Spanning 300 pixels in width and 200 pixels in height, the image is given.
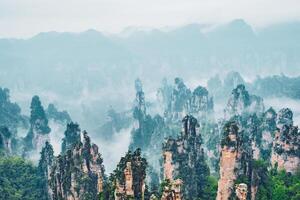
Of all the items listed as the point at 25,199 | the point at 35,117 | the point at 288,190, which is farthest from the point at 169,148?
the point at 35,117

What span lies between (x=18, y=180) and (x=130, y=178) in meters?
38.9

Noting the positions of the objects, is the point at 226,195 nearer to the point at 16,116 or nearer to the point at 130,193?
the point at 130,193

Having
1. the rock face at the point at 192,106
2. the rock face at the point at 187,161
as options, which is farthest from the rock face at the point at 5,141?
the rock face at the point at 192,106

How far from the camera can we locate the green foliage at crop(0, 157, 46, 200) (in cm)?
8240

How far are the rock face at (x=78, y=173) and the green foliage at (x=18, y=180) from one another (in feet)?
49.0

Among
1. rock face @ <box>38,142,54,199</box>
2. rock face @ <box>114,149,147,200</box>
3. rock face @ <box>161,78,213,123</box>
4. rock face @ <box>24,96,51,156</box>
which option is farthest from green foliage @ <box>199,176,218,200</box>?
rock face @ <box>161,78,213,123</box>

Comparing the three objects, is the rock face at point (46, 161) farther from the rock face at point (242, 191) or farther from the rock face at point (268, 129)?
the rock face at point (242, 191)

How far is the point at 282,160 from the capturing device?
70.1 metres

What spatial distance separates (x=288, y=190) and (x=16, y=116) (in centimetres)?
8912

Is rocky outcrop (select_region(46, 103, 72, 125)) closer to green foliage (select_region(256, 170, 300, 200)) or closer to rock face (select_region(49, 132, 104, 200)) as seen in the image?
rock face (select_region(49, 132, 104, 200))

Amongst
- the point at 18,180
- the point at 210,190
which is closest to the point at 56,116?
the point at 18,180

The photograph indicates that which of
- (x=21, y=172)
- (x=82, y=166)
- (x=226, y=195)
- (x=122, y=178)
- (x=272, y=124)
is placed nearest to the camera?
(x=122, y=178)

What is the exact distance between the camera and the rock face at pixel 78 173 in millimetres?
66875

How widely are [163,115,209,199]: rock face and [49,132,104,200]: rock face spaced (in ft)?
27.0
